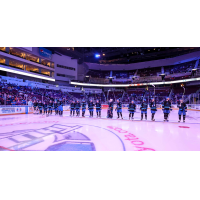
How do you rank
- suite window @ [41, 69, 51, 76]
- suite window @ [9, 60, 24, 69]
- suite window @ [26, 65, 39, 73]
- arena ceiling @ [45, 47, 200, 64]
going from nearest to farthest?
arena ceiling @ [45, 47, 200, 64] < suite window @ [9, 60, 24, 69] < suite window @ [26, 65, 39, 73] < suite window @ [41, 69, 51, 76]

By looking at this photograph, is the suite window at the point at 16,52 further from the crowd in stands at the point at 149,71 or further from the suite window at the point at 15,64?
the crowd in stands at the point at 149,71

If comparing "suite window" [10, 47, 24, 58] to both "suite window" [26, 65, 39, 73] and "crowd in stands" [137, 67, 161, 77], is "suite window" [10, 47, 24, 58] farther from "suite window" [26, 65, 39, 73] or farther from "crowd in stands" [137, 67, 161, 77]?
"crowd in stands" [137, 67, 161, 77]

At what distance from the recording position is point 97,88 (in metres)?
36.2

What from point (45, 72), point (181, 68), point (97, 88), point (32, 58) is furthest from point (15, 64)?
point (181, 68)

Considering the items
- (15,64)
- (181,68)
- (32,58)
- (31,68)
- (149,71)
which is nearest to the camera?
(15,64)

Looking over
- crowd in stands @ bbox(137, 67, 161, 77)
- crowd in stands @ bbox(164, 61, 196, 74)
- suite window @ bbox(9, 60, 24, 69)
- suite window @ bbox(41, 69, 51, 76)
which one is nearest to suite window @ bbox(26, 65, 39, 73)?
suite window @ bbox(41, 69, 51, 76)

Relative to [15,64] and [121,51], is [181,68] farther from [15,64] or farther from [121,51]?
[15,64]

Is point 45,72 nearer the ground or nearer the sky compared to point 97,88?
nearer the sky

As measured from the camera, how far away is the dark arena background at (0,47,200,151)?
143 inches

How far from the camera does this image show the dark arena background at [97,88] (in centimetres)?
364

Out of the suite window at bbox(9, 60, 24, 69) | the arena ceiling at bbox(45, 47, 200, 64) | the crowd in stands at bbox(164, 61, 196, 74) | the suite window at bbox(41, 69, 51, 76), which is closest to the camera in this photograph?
the arena ceiling at bbox(45, 47, 200, 64)
